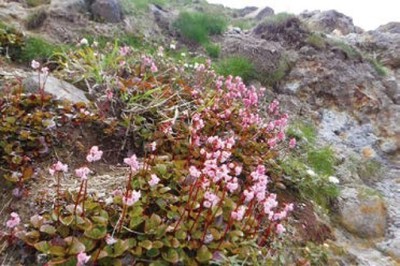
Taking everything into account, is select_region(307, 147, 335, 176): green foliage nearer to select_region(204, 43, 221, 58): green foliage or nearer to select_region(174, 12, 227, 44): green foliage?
select_region(204, 43, 221, 58): green foliage

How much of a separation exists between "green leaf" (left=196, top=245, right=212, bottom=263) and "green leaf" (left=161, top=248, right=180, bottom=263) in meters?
0.13

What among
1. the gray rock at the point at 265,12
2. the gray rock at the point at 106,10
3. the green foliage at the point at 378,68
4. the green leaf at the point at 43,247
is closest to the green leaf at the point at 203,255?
the green leaf at the point at 43,247

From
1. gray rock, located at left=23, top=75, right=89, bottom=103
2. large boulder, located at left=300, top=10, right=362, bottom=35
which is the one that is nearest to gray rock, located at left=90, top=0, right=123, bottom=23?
gray rock, located at left=23, top=75, right=89, bottom=103

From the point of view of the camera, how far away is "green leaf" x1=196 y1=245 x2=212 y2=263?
2.49 metres

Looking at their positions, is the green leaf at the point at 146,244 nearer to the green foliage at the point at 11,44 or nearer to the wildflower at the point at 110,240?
the wildflower at the point at 110,240

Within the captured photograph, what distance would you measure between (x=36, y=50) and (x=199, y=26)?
3924 mm

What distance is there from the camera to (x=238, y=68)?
22.3 ft

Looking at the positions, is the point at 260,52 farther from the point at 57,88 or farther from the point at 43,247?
the point at 43,247

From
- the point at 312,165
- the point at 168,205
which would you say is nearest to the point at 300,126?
the point at 312,165

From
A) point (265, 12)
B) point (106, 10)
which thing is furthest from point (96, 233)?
point (265, 12)

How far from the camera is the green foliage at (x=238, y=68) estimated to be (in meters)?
6.76

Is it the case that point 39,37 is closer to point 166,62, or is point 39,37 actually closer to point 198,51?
point 166,62

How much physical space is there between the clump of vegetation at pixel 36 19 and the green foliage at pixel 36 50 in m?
0.89

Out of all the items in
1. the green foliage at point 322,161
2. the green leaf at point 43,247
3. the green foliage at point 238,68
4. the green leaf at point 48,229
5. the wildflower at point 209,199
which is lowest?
the green foliage at point 322,161
